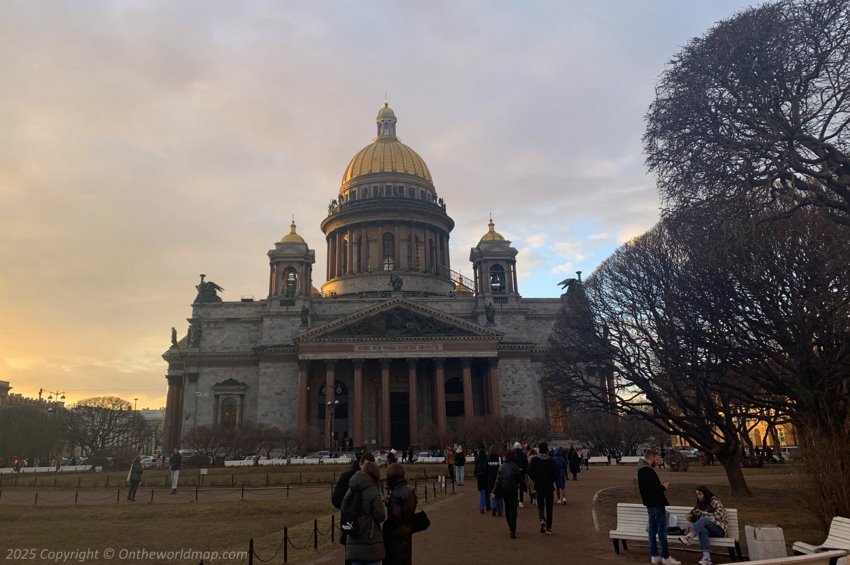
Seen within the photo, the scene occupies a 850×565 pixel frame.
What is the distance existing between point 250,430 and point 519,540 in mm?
40258

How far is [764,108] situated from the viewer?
1509cm

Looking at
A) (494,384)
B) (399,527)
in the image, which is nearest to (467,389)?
(494,384)

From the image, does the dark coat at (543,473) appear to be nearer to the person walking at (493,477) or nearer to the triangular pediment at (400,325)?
the person walking at (493,477)

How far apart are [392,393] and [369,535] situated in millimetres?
52302

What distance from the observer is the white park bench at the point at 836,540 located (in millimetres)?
8984

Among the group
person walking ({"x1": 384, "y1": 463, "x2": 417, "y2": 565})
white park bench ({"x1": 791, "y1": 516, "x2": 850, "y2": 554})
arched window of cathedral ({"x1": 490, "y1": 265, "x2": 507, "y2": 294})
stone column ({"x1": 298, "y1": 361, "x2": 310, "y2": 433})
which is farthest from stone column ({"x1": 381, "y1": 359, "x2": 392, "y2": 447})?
person walking ({"x1": 384, "y1": 463, "x2": 417, "y2": 565})

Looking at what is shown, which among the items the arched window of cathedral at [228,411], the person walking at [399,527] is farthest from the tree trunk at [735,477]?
the arched window of cathedral at [228,411]

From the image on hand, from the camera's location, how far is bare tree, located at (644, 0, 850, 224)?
14.5 m

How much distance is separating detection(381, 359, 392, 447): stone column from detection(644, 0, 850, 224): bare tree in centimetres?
3963

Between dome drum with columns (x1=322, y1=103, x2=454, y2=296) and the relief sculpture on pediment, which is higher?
dome drum with columns (x1=322, y1=103, x2=454, y2=296)

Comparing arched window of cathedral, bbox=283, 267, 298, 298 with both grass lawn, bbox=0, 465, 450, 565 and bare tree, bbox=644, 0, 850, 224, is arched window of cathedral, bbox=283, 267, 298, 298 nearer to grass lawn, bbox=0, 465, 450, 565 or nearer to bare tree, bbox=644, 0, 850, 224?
grass lawn, bbox=0, 465, 450, 565

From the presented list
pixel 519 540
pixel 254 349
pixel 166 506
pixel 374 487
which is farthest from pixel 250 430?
pixel 374 487

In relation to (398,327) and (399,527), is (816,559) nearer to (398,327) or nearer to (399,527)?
(399,527)

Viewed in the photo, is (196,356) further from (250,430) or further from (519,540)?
(519,540)
